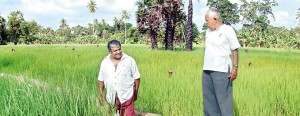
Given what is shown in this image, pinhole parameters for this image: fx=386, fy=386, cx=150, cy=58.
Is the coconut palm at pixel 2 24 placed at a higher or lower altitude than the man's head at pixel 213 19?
higher

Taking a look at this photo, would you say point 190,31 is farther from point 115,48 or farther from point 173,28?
point 115,48

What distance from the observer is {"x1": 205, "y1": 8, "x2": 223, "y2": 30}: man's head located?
432 cm

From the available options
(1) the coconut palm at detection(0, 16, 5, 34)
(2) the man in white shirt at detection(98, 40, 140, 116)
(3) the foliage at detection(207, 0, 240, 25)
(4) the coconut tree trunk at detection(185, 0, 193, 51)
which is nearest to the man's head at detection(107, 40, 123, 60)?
(2) the man in white shirt at detection(98, 40, 140, 116)

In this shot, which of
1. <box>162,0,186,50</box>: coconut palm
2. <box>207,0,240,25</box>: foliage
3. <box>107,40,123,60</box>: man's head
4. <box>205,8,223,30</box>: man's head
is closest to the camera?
<box>107,40,123,60</box>: man's head

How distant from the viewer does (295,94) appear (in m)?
4.83

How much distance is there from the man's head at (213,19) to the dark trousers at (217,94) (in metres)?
0.54

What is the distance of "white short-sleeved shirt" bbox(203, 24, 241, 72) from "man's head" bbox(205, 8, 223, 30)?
0.17 feet

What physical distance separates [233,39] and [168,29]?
805 inches

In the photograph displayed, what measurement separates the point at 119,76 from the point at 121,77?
23 mm

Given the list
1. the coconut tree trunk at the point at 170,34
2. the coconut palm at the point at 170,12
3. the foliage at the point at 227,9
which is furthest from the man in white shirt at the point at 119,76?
the foliage at the point at 227,9

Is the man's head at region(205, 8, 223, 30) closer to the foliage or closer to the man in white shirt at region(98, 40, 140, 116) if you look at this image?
the man in white shirt at region(98, 40, 140, 116)

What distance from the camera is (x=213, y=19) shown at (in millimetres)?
4340

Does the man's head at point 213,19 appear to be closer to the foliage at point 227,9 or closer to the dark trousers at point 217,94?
the dark trousers at point 217,94

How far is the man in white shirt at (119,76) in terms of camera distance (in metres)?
3.91
